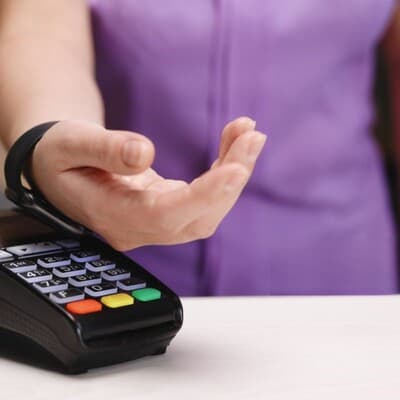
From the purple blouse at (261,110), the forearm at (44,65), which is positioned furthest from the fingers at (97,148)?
the purple blouse at (261,110)

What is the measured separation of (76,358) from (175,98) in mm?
380

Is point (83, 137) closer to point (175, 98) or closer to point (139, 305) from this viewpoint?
point (139, 305)

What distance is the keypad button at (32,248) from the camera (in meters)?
0.44

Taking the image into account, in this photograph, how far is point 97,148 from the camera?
39 cm

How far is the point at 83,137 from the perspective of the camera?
40cm

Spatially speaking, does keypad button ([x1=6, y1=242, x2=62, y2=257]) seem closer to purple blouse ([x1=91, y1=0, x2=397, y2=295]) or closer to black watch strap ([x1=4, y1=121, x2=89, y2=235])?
black watch strap ([x1=4, y1=121, x2=89, y2=235])

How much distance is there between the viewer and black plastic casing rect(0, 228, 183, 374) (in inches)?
15.2

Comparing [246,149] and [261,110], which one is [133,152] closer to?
[246,149]

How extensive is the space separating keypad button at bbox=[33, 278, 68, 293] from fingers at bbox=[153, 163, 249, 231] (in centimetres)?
6

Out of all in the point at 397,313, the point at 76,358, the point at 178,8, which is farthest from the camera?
the point at 178,8

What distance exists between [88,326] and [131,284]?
44 mm

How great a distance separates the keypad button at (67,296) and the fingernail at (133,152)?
2.7 inches

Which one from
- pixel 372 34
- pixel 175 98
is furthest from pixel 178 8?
pixel 372 34

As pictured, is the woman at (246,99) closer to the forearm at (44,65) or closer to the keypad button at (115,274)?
the forearm at (44,65)
